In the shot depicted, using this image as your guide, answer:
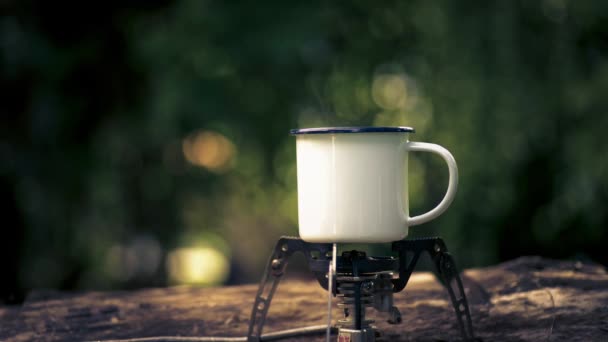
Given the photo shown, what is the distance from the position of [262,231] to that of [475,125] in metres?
2.99

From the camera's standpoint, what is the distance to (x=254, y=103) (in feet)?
13.8

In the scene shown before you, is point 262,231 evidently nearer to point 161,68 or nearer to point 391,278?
point 161,68

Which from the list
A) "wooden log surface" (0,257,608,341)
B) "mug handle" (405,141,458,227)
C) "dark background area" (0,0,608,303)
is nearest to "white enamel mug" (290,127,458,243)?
"mug handle" (405,141,458,227)

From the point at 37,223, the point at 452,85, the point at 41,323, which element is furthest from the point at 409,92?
the point at 41,323

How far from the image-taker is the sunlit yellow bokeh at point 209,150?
4.61m

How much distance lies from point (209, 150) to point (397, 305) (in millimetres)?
4096

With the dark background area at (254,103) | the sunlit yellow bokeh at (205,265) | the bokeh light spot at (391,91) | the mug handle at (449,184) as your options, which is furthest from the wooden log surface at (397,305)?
the sunlit yellow bokeh at (205,265)

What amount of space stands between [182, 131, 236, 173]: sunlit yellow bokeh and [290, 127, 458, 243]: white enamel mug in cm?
266

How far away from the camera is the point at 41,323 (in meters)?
2.30

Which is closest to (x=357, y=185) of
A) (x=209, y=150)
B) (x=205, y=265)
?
(x=209, y=150)

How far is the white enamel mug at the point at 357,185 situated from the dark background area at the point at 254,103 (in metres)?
2.34

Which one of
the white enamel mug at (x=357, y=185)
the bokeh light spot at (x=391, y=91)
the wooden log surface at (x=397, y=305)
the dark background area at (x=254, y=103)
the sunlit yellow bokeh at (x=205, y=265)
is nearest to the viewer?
the white enamel mug at (x=357, y=185)

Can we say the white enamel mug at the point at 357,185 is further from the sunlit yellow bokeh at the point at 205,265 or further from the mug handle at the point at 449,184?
the sunlit yellow bokeh at the point at 205,265

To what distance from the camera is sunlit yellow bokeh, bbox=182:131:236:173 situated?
461 cm
